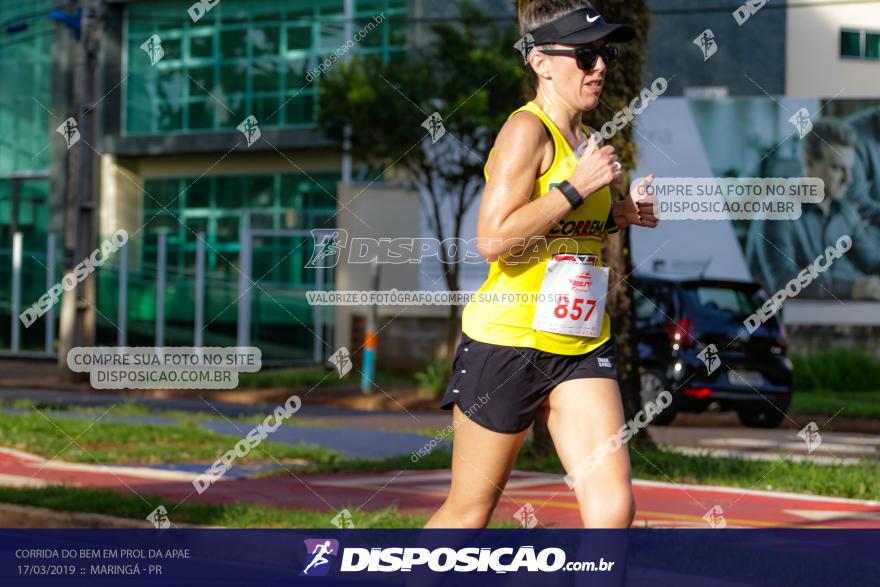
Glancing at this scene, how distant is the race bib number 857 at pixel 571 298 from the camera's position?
4562mm

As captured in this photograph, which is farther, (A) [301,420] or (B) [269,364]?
(B) [269,364]

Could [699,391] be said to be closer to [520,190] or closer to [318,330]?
[318,330]

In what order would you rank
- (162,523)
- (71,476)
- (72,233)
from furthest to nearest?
(72,233)
(71,476)
(162,523)

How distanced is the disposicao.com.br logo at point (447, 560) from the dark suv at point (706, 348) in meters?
10.8

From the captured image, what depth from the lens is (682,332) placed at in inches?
661

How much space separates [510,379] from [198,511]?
3818 millimetres

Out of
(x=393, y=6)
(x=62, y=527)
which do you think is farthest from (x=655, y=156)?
(x=62, y=527)

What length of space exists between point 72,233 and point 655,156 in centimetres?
1017

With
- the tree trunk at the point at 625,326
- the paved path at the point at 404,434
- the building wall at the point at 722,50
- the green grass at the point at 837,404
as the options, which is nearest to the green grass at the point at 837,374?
the green grass at the point at 837,404

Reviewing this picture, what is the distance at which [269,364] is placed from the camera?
27312mm

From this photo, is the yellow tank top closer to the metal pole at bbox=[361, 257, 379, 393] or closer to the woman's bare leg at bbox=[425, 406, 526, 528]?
the woman's bare leg at bbox=[425, 406, 526, 528]

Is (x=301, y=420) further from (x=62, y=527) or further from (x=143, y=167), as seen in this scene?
(x=143, y=167)

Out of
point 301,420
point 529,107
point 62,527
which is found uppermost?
point 529,107

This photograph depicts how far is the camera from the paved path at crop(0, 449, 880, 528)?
8156 mm
